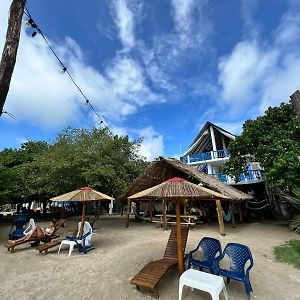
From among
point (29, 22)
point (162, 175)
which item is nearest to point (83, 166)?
point (162, 175)

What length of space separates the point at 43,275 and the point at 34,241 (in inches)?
151

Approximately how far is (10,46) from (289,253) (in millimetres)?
9840

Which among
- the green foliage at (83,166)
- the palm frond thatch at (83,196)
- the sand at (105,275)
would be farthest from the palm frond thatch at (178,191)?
the green foliage at (83,166)

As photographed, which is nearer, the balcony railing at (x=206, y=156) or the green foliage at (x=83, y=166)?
the green foliage at (x=83, y=166)

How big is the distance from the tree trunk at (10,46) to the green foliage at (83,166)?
8.90 m

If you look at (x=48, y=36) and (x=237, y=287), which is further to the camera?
(x=48, y=36)

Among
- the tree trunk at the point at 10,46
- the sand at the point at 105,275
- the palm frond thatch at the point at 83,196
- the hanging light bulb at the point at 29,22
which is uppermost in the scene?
the hanging light bulb at the point at 29,22

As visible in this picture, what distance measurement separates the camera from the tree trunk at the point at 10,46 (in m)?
4.30

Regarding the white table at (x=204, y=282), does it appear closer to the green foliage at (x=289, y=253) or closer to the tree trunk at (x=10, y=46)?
the green foliage at (x=289, y=253)

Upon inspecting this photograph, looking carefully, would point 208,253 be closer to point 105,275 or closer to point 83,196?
point 105,275

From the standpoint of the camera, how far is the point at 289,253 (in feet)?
24.9

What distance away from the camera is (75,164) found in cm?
1363

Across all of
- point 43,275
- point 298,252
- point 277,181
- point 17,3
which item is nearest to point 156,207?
point 277,181

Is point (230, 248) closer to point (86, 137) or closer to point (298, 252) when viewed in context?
point (298, 252)
